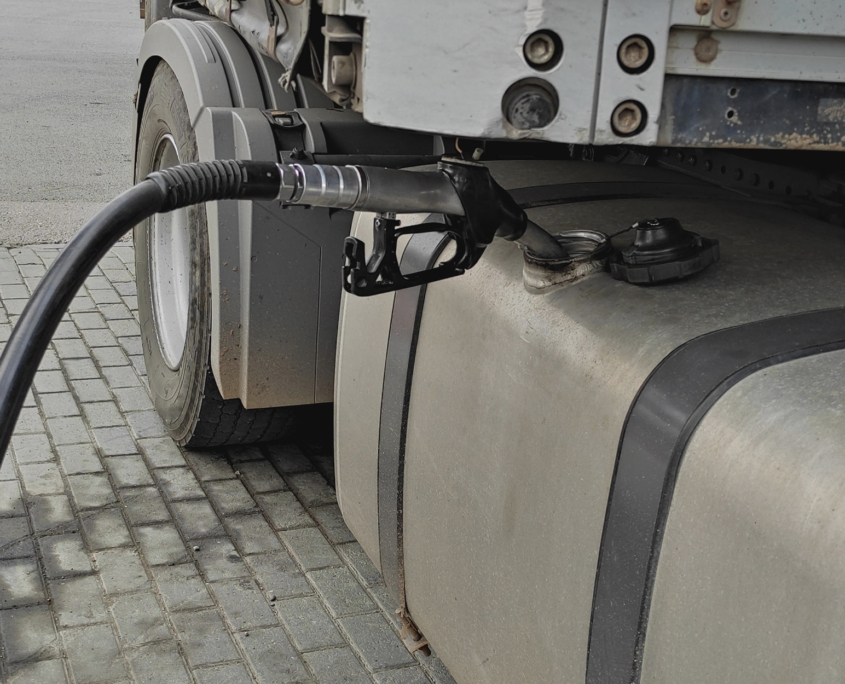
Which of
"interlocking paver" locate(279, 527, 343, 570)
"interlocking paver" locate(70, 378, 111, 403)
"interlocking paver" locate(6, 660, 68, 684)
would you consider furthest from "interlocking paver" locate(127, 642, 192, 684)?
"interlocking paver" locate(70, 378, 111, 403)

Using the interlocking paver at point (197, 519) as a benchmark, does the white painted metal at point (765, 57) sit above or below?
above

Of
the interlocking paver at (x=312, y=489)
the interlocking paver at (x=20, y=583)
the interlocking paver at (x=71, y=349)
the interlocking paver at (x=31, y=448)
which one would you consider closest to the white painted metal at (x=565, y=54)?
the interlocking paver at (x=20, y=583)

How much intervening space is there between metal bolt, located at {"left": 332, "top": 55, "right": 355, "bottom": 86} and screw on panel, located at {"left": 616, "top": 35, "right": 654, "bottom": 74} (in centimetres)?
44

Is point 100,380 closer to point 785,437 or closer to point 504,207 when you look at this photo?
point 504,207

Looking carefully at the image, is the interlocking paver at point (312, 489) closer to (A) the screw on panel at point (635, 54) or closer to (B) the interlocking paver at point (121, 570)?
(B) the interlocking paver at point (121, 570)

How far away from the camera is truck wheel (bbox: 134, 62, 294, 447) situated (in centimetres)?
307

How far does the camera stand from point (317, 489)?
134 inches

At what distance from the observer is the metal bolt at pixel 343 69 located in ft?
5.14

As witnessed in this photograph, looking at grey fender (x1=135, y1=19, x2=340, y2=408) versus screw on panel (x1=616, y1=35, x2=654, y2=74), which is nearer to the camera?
screw on panel (x1=616, y1=35, x2=654, y2=74)

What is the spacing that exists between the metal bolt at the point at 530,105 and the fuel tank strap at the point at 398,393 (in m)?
0.64

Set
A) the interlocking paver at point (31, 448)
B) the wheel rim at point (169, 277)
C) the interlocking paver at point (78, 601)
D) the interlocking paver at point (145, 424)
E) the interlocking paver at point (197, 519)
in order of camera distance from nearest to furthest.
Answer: the interlocking paver at point (78, 601) → the interlocking paver at point (197, 519) → the interlocking paver at point (31, 448) → the wheel rim at point (169, 277) → the interlocking paver at point (145, 424)

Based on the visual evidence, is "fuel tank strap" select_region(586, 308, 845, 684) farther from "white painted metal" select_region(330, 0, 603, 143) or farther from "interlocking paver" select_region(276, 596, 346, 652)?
"interlocking paver" select_region(276, 596, 346, 652)

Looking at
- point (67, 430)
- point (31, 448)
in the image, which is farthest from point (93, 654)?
point (67, 430)

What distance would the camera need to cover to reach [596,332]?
1599 mm
